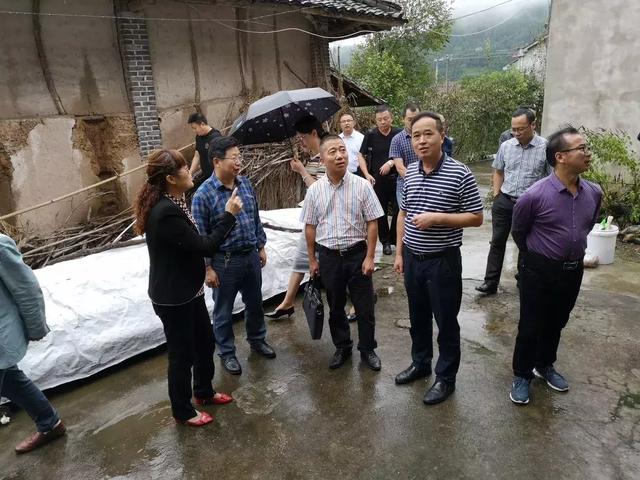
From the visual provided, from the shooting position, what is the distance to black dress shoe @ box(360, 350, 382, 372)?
3.60 m

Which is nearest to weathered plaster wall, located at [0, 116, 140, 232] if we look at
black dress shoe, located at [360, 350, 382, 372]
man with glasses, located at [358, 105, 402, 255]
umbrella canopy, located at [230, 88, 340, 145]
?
umbrella canopy, located at [230, 88, 340, 145]

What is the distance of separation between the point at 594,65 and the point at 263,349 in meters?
7.17

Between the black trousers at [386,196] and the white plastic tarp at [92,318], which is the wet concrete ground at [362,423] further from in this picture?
the black trousers at [386,196]

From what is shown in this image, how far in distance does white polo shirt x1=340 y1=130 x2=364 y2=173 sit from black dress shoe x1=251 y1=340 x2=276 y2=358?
8.57 ft

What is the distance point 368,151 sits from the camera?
589cm

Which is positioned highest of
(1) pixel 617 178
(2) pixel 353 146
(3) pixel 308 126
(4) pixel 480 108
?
(4) pixel 480 108

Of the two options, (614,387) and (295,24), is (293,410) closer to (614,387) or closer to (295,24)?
(614,387)

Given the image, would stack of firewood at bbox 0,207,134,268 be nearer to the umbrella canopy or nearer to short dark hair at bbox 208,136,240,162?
the umbrella canopy

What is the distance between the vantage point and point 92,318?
3736 millimetres

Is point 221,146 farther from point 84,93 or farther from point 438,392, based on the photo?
point 84,93

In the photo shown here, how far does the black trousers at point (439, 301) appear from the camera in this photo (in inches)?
116

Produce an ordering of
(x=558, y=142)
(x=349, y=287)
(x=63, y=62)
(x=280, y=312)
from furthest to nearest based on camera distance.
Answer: (x=63, y=62), (x=280, y=312), (x=349, y=287), (x=558, y=142)

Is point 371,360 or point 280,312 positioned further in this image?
point 280,312

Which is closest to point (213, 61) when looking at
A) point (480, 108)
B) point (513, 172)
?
point (513, 172)
